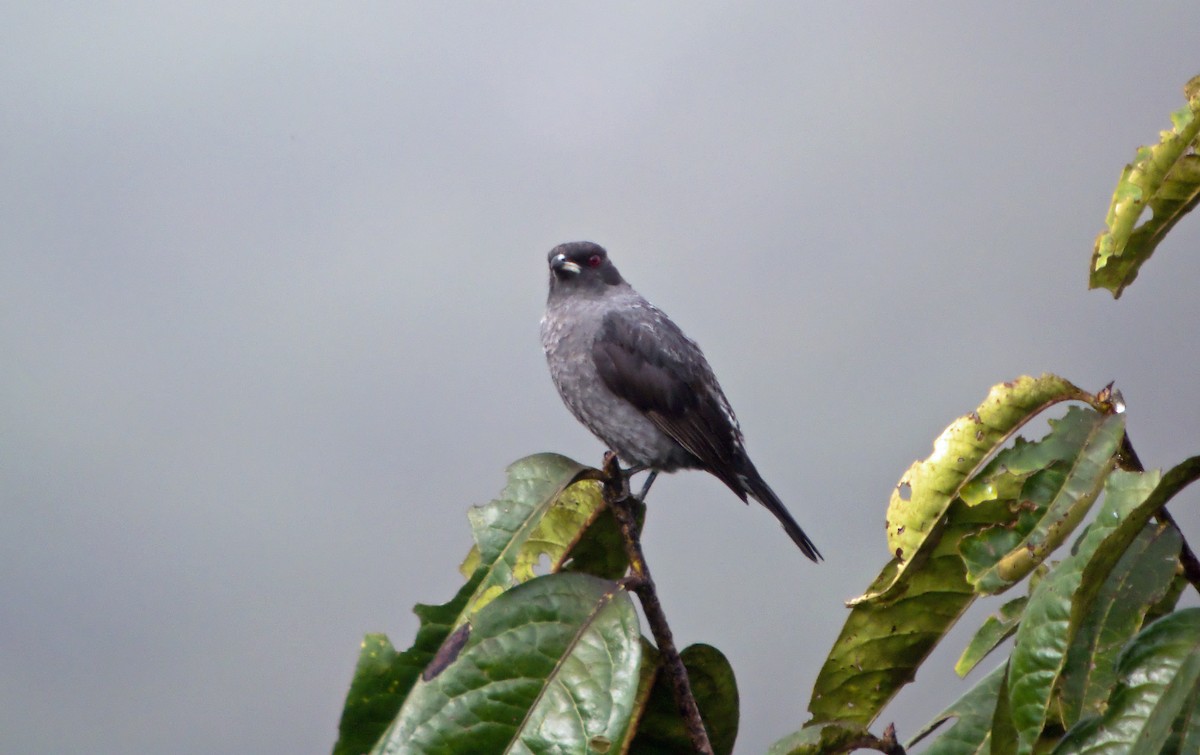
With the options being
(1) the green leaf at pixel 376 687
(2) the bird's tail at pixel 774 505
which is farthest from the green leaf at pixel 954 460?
(2) the bird's tail at pixel 774 505

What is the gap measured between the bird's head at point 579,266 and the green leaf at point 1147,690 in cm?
281

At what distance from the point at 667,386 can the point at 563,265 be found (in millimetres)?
616

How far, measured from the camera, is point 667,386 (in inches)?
161

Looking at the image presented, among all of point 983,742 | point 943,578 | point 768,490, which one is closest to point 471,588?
point 943,578

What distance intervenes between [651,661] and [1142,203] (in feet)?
4.05

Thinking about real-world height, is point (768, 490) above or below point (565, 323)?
below

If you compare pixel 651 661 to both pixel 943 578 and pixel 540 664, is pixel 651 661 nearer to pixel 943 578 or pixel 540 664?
pixel 540 664

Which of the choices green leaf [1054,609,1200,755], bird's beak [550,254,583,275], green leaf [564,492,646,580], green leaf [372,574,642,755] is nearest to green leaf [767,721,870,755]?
green leaf [372,574,642,755]

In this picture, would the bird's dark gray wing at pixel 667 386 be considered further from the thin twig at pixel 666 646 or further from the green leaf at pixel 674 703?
the thin twig at pixel 666 646

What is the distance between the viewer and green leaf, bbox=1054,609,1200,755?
5.38 ft

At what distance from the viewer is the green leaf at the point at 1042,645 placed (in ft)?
5.93

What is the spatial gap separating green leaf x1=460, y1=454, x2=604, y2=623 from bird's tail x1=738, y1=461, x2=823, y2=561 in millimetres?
1551

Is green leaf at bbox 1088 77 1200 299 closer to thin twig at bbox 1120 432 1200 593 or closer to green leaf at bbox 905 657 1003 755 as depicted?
thin twig at bbox 1120 432 1200 593

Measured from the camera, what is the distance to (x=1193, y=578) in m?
2.17
